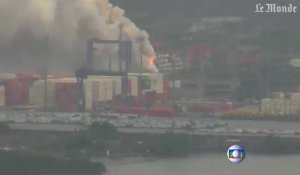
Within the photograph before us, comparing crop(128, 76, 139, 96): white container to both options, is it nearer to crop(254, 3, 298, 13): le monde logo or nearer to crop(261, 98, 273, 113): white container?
crop(261, 98, 273, 113): white container

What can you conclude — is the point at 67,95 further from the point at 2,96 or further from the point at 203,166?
the point at 203,166

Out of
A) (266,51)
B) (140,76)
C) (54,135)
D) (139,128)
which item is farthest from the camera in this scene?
(266,51)

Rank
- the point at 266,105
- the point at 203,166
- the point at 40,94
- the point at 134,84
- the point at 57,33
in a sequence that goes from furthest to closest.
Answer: the point at 57,33
the point at 134,84
the point at 40,94
the point at 266,105
the point at 203,166

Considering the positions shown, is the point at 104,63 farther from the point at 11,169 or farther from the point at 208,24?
the point at 11,169

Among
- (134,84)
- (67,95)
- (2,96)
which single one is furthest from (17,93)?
(134,84)

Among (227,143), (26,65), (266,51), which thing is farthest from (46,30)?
(227,143)

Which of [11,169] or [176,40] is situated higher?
[176,40]
